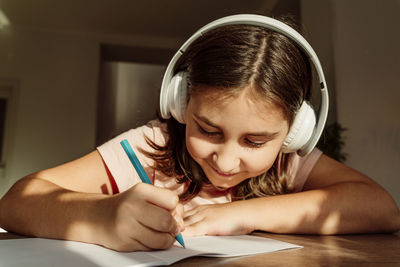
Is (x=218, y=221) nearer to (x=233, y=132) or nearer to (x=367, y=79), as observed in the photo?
(x=233, y=132)

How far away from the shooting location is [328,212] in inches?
27.7

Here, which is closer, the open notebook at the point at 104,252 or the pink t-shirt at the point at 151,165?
the open notebook at the point at 104,252

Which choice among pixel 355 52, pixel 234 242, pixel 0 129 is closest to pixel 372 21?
pixel 355 52

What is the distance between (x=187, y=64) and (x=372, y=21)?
7.14ft

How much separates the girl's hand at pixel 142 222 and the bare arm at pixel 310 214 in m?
0.15

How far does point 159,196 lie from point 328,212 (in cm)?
39

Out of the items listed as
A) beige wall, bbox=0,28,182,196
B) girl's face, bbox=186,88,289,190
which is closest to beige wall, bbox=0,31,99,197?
beige wall, bbox=0,28,182,196

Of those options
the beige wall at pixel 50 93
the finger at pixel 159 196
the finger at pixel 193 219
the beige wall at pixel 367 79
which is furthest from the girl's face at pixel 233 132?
the beige wall at pixel 50 93

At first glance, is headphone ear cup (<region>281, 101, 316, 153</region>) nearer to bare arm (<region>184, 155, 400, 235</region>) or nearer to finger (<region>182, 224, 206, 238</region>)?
bare arm (<region>184, 155, 400, 235</region>)

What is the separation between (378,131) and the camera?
2.31 metres

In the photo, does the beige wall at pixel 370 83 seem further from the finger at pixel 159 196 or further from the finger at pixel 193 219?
the finger at pixel 159 196

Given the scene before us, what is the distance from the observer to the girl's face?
0.67 meters

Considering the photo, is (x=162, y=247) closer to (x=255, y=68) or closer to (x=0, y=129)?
(x=255, y=68)

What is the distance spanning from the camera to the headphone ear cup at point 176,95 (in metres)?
0.75
